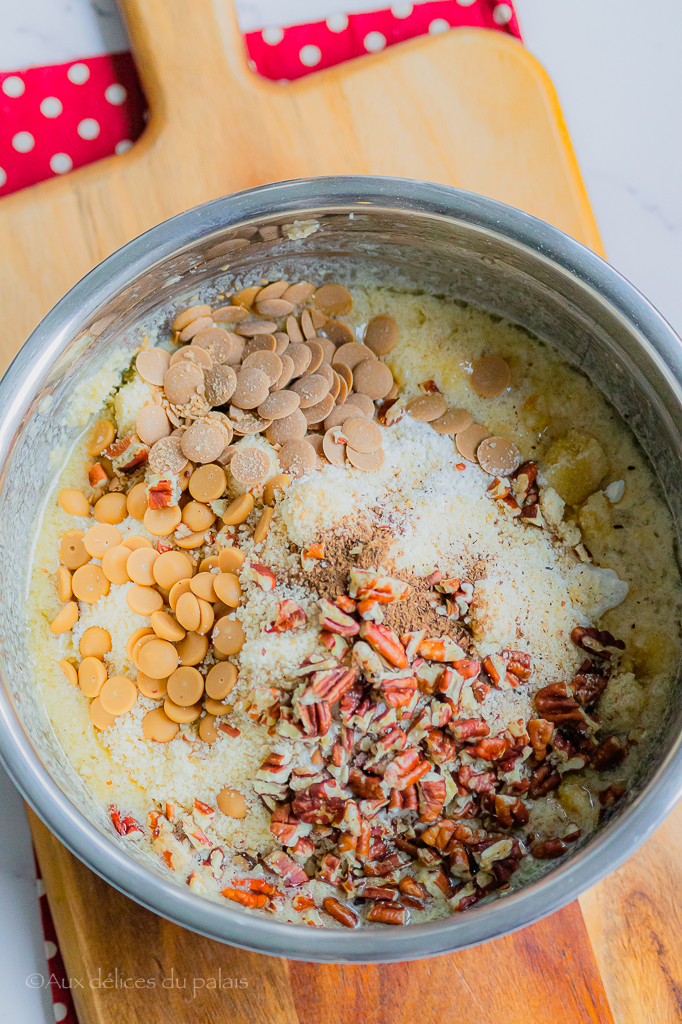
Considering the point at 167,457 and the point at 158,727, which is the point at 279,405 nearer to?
the point at 167,457

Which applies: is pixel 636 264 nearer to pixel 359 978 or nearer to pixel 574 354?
pixel 574 354

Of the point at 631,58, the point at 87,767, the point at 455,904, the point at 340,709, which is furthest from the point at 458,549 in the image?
the point at 631,58

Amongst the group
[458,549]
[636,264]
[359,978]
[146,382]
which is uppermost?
[146,382]

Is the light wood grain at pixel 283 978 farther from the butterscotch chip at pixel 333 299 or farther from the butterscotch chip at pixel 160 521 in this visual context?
the butterscotch chip at pixel 333 299

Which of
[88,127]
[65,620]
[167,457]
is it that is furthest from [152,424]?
[88,127]

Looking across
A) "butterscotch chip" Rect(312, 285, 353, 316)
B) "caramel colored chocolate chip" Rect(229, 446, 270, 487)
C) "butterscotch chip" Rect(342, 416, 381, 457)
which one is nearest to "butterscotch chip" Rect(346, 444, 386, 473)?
"butterscotch chip" Rect(342, 416, 381, 457)
